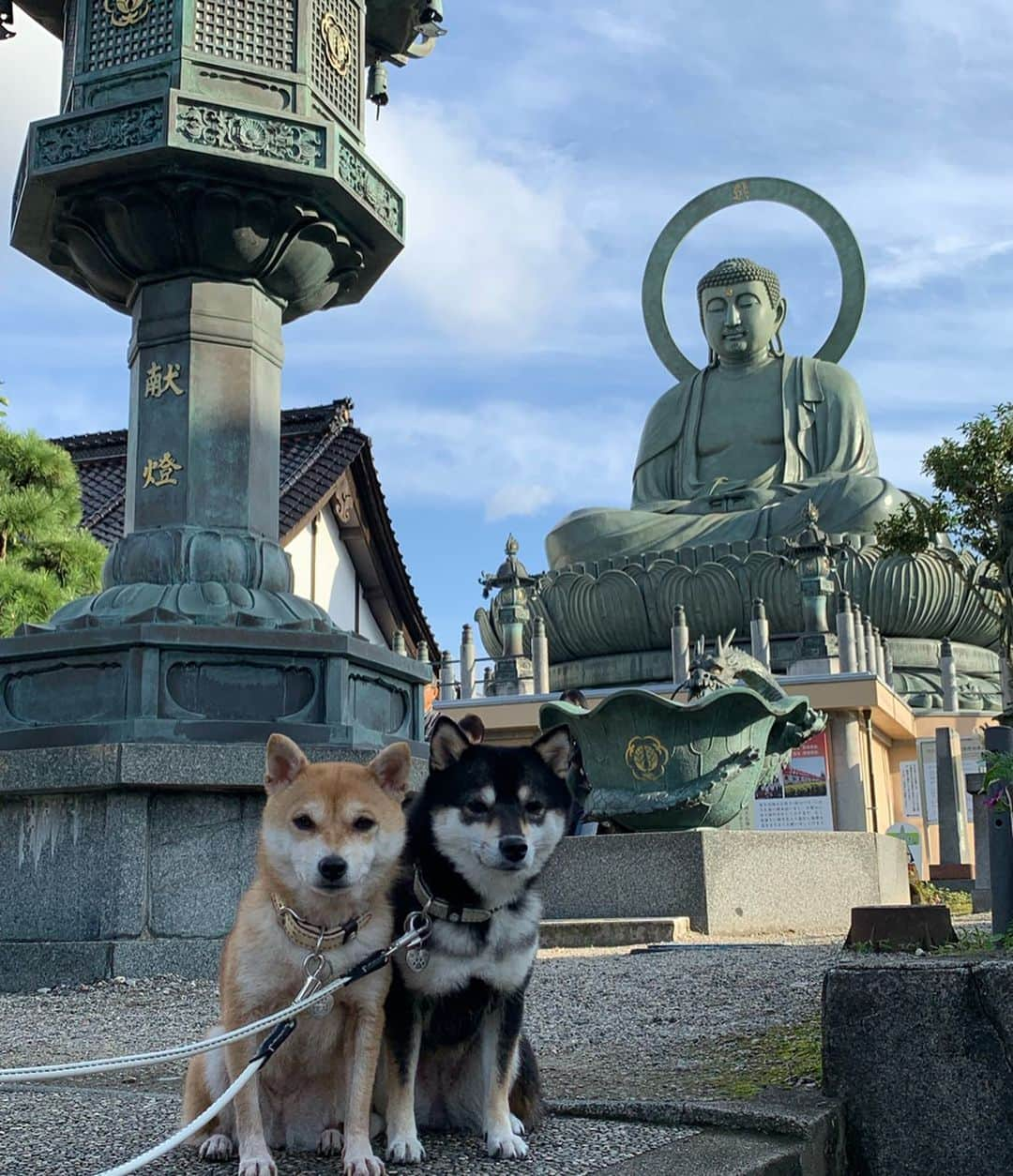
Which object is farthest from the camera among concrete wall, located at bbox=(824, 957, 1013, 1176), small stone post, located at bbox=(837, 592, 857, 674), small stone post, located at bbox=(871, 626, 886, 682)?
small stone post, located at bbox=(871, 626, 886, 682)

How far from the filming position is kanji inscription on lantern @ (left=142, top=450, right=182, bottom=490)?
26.0 feet

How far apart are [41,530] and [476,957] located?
11.4 m

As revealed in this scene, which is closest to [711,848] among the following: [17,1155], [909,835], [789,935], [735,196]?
[789,935]

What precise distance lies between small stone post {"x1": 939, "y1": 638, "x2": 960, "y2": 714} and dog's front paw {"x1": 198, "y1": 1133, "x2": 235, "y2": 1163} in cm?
2335

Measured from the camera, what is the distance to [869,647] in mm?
22703

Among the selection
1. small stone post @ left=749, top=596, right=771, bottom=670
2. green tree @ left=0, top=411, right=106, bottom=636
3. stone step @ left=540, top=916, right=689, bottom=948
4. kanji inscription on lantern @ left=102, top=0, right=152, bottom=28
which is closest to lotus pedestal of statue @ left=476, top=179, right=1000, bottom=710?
small stone post @ left=749, top=596, right=771, bottom=670

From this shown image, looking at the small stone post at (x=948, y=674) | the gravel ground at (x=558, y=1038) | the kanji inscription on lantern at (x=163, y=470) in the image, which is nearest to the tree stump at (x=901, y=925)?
the gravel ground at (x=558, y=1038)

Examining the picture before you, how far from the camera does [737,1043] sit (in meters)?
4.34

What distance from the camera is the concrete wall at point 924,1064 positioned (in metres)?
3.05

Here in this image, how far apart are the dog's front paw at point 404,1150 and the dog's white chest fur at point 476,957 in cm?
28

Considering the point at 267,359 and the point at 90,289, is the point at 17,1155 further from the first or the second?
the point at 90,289

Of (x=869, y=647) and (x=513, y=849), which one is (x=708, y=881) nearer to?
(x=513, y=849)

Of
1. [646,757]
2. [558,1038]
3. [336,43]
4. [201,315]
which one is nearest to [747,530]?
[646,757]

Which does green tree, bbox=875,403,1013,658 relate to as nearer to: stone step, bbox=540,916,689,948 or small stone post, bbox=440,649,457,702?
stone step, bbox=540,916,689,948
